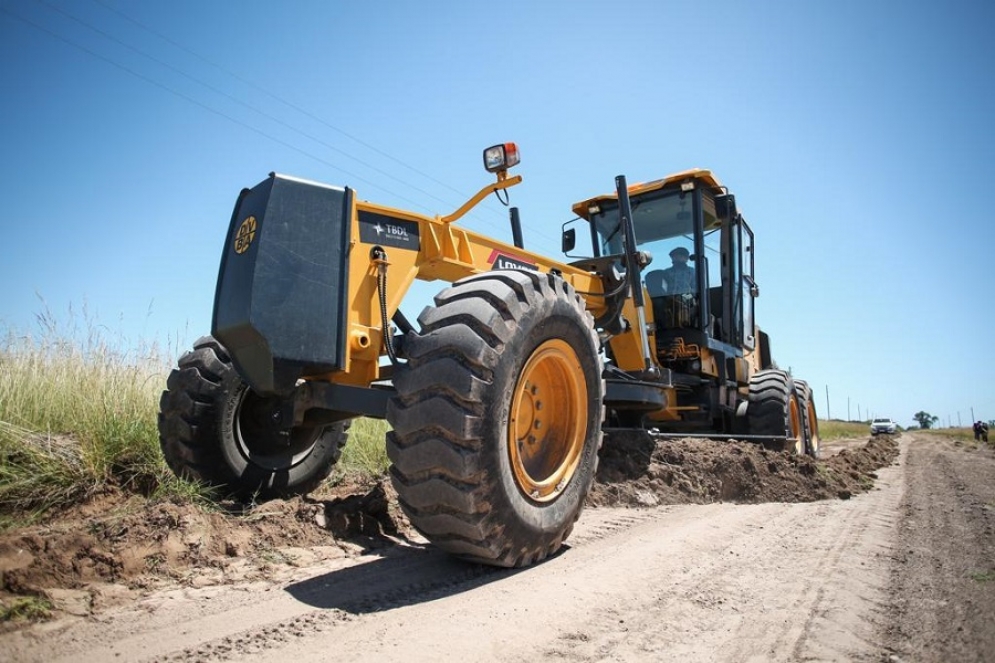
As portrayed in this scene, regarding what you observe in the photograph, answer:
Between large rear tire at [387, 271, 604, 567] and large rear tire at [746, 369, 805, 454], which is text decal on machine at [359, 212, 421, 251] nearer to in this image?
large rear tire at [387, 271, 604, 567]

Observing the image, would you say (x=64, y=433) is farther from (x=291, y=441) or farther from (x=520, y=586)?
(x=520, y=586)

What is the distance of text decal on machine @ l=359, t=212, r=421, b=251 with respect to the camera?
3588mm

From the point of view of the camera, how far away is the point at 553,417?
12.5ft

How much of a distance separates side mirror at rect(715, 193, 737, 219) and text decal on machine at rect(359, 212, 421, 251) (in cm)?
502

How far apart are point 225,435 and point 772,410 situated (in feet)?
20.3

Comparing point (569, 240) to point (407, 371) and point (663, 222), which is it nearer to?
point (663, 222)

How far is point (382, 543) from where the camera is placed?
3676 millimetres

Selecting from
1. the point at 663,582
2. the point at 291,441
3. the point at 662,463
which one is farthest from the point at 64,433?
the point at 662,463

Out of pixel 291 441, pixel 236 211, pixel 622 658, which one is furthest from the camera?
pixel 291 441

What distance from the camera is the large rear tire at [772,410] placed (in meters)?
7.55

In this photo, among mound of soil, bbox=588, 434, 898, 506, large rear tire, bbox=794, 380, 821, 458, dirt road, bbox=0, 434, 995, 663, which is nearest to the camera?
dirt road, bbox=0, 434, 995, 663

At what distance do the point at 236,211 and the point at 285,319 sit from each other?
86 cm

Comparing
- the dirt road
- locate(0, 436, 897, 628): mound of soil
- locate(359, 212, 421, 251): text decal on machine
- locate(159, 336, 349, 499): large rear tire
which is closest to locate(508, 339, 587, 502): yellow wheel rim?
the dirt road

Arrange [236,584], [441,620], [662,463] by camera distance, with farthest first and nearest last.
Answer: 1. [662,463]
2. [236,584]
3. [441,620]
